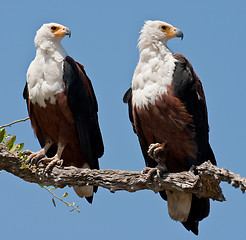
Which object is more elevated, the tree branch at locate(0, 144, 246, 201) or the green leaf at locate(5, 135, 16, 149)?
the green leaf at locate(5, 135, 16, 149)

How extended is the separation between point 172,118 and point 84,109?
115cm

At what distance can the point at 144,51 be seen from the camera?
809 centimetres

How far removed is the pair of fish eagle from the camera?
771 centimetres

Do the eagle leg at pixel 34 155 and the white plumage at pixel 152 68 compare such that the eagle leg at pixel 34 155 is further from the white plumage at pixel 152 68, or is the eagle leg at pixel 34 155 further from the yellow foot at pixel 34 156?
the white plumage at pixel 152 68

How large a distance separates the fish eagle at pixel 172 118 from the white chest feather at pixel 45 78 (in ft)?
2.96

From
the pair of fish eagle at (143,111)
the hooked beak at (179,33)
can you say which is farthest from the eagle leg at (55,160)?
the hooked beak at (179,33)

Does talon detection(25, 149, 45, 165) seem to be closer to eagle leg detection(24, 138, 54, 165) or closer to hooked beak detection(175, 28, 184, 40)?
eagle leg detection(24, 138, 54, 165)

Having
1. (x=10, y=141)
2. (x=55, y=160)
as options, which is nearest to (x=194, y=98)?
(x=55, y=160)

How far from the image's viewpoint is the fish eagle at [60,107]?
26.2ft

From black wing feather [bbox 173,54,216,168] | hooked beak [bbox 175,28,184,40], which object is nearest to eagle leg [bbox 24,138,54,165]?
black wing feather [bbox 173,54,216,168]

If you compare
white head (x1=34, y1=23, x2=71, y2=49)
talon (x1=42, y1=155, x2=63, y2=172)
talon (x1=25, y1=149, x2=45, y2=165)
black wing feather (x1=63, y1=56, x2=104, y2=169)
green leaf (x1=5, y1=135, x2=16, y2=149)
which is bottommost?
green leaf (x1=5, y1=135, x2=16, y2=149)

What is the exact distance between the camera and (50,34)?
8.37m

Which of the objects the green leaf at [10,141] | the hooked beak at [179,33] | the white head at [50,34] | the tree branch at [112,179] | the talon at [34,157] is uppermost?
the white head at [50,34]

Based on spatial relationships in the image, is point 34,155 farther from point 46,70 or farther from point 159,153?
point 159,153
